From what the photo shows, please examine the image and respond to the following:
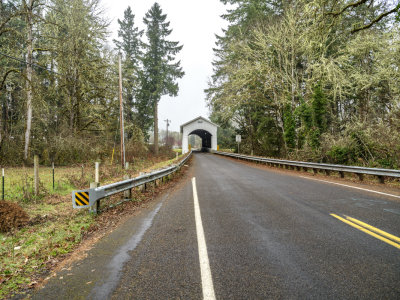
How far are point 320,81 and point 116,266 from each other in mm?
19871

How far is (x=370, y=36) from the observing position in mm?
19359

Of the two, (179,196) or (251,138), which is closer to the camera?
(179,196)

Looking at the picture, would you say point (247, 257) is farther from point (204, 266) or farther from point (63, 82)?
point (63, 82)

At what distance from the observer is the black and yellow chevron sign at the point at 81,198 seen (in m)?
5.72

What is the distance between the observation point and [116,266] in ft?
11.0

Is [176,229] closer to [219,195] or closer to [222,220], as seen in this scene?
[222,220]

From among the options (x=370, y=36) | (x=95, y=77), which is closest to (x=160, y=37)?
(x=95, y=77)

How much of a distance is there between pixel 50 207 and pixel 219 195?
5820 mm

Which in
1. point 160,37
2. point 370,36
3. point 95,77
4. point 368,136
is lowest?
point 368,136

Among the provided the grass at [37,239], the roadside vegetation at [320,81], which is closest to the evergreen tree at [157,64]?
the roadside vegetation at [320,81]

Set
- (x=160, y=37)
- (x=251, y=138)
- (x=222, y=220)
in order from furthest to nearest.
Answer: (x=160, y=37)
(x=251, y=138)
(x=222, y=220)

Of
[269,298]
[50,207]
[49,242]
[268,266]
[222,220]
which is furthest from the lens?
[50,207]

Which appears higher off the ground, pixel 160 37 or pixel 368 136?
pixel 160 37

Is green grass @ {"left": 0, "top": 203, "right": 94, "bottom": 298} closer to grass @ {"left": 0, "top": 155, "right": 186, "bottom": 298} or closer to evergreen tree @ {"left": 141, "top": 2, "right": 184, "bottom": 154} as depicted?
grass @ {"left": 0, "top": 155, "right": 186, "bottom": 298}
